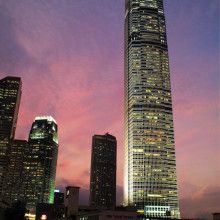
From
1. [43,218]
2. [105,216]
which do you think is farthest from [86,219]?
[43,218]

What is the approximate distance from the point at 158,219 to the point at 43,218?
111m

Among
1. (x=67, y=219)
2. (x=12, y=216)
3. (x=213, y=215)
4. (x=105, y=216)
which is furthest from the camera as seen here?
(x=67, y=219)

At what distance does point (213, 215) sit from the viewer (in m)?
73.9

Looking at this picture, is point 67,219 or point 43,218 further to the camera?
point 67,219

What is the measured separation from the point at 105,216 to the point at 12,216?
149ft

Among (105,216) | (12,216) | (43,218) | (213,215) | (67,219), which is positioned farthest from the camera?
(67,219)

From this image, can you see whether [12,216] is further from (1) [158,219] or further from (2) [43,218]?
(2) [43,218]

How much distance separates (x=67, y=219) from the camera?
156500 millimetres

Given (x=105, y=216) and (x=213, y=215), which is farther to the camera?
(x=105, y=216)

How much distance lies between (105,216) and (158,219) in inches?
993

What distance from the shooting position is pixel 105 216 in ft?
398

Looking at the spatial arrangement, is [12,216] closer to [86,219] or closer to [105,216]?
[86,219]

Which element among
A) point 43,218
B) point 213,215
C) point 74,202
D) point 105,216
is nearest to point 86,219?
point 105,216

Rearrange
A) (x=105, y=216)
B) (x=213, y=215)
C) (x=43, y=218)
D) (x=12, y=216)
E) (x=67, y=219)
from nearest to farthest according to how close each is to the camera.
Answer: (x=43, y=218)
(x=213, y=215)
(x=105, y=216)
(x=12, y=216)
(x=67, y=219)
